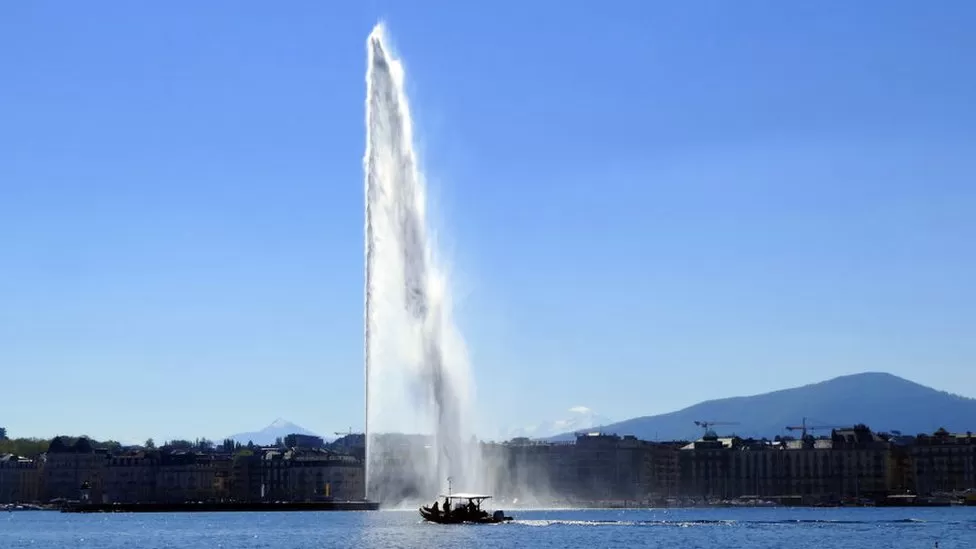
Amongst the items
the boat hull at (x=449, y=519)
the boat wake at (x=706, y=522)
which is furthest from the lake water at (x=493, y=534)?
the boat hull at (x=449, y=519)

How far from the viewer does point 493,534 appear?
331ft

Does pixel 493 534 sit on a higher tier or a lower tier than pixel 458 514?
lower

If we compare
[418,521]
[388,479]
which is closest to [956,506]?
[388,479]

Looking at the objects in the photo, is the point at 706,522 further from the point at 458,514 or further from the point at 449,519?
the point at 449,519

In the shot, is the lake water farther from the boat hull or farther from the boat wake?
the boat hull

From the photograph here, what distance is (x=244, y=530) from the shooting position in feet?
395

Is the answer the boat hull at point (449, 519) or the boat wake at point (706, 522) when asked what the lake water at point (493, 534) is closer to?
the boat wake at point (706, 522)

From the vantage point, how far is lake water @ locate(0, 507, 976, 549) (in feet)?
305

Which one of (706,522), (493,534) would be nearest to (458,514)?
(493,534)

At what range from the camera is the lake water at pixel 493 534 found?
305 ft

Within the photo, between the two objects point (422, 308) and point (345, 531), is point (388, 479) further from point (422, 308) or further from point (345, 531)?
point (422, 308)

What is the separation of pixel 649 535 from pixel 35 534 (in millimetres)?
47572

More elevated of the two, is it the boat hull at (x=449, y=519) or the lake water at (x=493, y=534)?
the boat hull at (x=449, y=519)

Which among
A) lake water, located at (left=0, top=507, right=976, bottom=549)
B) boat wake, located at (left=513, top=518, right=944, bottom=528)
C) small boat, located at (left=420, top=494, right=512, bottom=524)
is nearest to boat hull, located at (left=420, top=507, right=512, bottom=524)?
small boat, located at (left=420, top=494, right=512, bottom=524)
